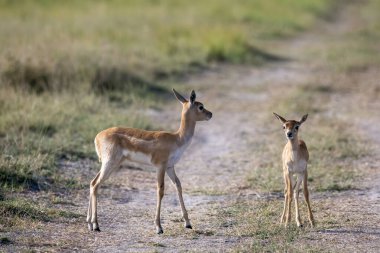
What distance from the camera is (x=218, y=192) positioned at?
30.1 ft

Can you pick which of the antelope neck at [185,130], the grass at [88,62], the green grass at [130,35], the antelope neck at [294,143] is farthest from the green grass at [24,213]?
the green grass at [130,35]

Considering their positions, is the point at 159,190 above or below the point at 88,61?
below

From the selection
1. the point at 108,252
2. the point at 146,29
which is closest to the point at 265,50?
the point at 146,29

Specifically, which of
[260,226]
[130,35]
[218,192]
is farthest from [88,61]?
[260,226]

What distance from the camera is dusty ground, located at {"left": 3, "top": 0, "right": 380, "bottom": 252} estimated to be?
7.04 metres

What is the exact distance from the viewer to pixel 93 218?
746 centimetres

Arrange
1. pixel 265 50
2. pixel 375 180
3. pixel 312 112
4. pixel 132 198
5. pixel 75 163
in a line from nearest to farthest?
pixel 132 198
pixel 375 180
pixel 75 163
pixel 312 112
pixel 265 50

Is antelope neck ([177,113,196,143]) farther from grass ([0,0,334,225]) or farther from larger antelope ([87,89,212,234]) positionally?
grass ([0,0,334,225])

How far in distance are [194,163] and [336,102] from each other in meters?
5.01

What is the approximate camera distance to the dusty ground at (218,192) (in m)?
7.04

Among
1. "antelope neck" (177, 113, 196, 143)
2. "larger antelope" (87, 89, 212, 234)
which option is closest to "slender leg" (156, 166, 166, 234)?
"larger antelope" (87, 89, 212, 234)

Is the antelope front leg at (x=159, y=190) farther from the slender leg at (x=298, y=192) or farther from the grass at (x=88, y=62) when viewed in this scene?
the grass at (x=88, y=62)

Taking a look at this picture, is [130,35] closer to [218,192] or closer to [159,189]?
[218,192]

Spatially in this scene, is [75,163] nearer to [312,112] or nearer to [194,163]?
[194,163]
